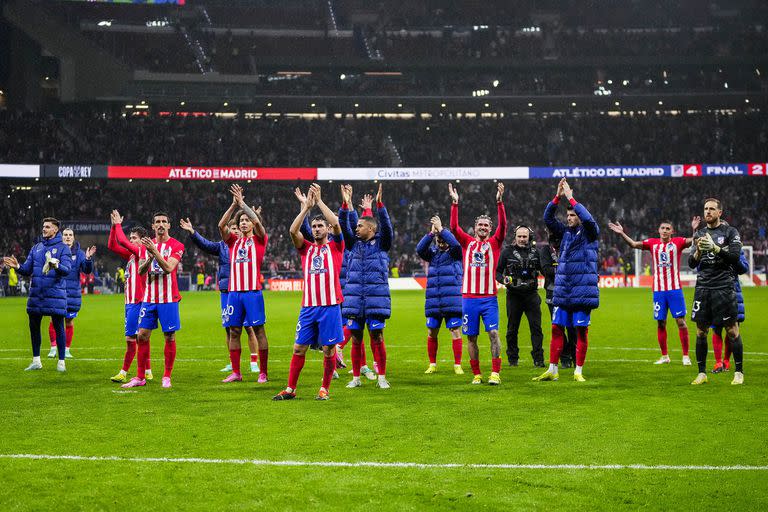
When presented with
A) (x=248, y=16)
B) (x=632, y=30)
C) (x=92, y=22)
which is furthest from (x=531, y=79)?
(x=92, y=22)

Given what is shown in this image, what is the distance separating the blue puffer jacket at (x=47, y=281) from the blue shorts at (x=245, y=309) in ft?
10.3

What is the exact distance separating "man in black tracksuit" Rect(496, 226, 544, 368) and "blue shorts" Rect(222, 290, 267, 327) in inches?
151

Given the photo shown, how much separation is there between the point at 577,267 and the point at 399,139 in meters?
46.0

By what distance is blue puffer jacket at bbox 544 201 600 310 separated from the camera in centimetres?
1155

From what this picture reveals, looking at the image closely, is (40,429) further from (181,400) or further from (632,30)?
(632,30)

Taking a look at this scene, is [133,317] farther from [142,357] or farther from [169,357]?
[169,357]

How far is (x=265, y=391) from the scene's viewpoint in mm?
10945

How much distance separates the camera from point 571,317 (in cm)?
1178

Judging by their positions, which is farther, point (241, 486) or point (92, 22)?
point (92, 22)

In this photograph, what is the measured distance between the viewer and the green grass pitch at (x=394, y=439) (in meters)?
5.81

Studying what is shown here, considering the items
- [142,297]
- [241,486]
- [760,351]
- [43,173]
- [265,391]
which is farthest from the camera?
[43,173]

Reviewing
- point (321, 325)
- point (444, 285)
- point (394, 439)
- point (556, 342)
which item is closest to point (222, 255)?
point (444, 285)

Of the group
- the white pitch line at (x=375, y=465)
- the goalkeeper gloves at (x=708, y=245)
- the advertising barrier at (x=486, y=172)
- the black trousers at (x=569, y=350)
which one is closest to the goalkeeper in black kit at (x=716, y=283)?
the goalkeeper gloves at (x=708, y=245)

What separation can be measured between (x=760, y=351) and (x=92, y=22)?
4785cm
